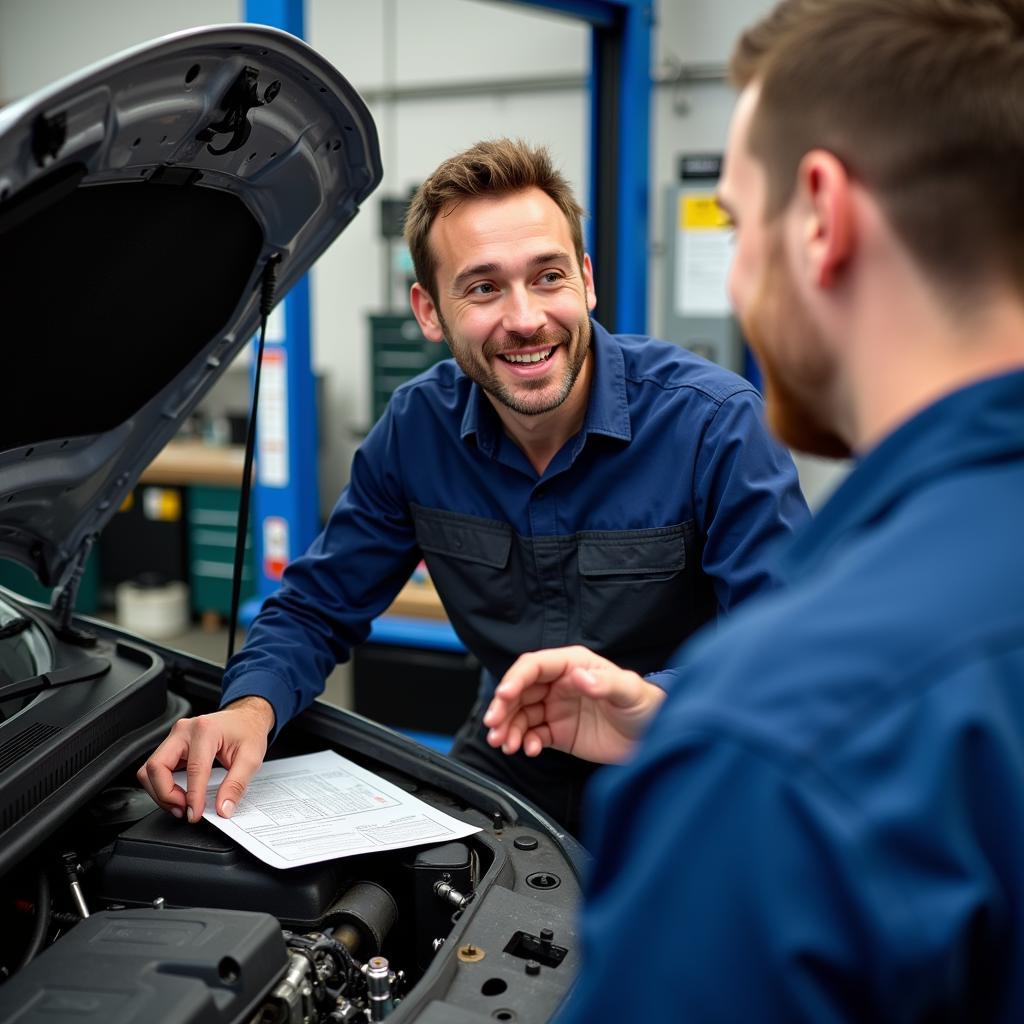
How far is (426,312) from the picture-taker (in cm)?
186

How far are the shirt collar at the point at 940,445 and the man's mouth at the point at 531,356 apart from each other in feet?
3.36

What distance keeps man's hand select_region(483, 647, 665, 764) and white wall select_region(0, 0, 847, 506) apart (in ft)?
11.4

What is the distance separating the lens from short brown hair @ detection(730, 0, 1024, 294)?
0.64 m

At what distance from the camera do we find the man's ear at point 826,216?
0.67m

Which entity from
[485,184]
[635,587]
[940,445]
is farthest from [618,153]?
[940,445]

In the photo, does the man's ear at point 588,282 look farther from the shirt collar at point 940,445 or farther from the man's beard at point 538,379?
the shirt collar at point 940,445

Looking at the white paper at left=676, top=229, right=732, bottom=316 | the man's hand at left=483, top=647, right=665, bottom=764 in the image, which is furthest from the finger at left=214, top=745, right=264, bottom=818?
the white paper at left=676, top=229, right=732, bottom=316

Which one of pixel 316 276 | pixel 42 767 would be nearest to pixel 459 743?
pixel 42 767

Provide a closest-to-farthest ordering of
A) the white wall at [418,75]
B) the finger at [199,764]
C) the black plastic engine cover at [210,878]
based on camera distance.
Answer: the black plastic engine cover at [210,878], the finger at [199,764], the white wall at [418,75]

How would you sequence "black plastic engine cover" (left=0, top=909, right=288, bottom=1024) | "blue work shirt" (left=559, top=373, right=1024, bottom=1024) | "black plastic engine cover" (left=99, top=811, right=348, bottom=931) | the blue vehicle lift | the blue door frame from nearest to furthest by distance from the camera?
"blue work shirt" (left=559, top=373, right=1024, bottom=1024), "black plastic engine cover" (left=0, top=909, right=288, bottom=1024), "black plastic engine cover" (left=99, top=811, right=348, bottom=931), the blue vehicle lift, the blue door frame

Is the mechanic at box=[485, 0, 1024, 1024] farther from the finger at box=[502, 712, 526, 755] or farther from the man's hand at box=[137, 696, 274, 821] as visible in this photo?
the man's hand at box=[137, 696, 274, 821]

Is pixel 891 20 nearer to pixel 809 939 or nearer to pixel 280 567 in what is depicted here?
pixel 809 939

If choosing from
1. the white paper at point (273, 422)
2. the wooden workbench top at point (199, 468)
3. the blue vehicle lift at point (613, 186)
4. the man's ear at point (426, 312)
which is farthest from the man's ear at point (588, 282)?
the wooden workbench top at point (199, 468)

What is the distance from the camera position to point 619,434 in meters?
1.66
